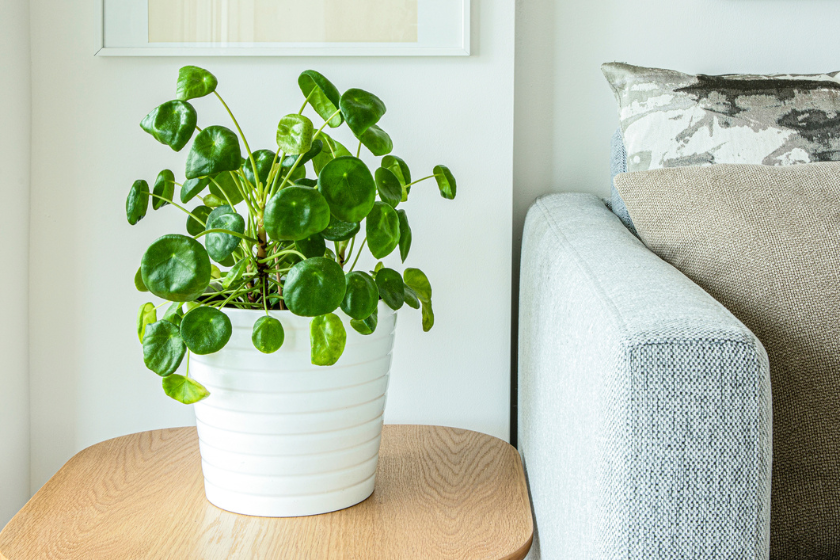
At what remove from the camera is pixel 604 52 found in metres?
1.10

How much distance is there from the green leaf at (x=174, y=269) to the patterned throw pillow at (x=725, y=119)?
59 centimetres

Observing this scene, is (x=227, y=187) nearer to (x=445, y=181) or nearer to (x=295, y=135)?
(x=295, y=135)

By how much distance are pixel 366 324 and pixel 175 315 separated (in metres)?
0.20

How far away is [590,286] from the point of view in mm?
522

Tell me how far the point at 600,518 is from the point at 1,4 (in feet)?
3.44

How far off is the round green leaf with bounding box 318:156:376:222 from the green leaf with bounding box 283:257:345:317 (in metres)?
0.05

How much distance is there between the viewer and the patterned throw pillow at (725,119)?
875 millimetres

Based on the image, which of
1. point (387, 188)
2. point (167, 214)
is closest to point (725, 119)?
point (387, 188)

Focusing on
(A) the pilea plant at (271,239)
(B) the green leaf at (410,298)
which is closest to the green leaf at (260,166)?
(A) the pilea plant at (271,239)

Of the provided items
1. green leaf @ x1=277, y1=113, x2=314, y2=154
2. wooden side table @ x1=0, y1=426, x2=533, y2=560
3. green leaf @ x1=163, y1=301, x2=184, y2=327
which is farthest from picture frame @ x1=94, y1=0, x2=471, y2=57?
wooden side table @ x1=0, y1=426, x2=533, y2=560

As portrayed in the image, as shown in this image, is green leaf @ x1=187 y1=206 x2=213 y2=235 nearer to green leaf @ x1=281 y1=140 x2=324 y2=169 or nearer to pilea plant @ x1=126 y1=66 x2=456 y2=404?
pilea plant @ x1=126 y1=66 x2=456 y2=404

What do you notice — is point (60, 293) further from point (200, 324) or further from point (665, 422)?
point (665, 422)

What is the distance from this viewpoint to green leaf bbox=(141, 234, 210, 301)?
55cm

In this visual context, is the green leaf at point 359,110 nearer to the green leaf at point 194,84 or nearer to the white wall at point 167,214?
the green leaf at point 194,84
